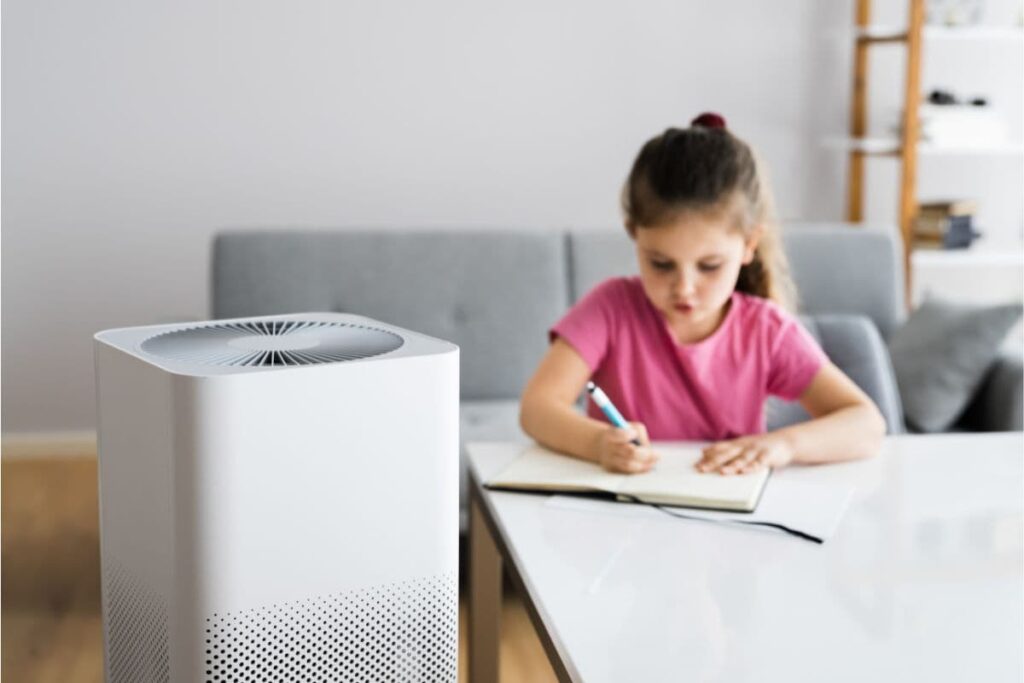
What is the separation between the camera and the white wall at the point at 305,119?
346 centimetres

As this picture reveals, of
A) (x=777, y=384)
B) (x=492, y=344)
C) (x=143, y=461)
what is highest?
(x=143, y=461)

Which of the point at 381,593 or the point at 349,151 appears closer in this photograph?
the point at 381,593

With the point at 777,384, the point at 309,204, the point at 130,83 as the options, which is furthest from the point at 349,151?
the point at 777,384

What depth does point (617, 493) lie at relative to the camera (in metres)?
1.18

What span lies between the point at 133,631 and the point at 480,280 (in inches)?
83.9

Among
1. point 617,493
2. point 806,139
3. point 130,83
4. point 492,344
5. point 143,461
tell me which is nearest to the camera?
point 143,461

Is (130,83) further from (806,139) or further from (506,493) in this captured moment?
(506,493)

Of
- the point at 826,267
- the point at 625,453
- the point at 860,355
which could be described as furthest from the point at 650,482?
the point at 826,267

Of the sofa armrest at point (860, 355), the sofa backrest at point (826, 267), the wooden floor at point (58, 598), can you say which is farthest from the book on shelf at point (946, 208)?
the wooden floor at point (58, 598)

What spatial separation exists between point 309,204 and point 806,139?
1559 mm

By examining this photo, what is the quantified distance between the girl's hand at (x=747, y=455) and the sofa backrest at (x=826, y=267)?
163 cm

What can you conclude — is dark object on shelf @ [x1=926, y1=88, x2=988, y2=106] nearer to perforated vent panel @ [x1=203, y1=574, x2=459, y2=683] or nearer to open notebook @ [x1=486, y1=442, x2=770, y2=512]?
open notebook @ [x1=486, y1=442, x2=770, y2=512]

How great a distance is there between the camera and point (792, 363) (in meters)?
1.62

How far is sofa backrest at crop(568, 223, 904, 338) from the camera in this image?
2943mm
